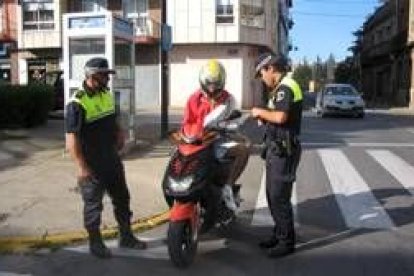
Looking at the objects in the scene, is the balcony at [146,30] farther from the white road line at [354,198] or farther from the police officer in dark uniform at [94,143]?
the police officer in dark uniform at [94,143]

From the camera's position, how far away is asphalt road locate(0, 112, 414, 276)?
23.4ft

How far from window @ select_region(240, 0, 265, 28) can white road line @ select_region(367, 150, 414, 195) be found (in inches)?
1121

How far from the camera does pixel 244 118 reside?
825cm

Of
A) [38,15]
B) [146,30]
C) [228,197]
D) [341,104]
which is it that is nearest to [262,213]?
[228,197]

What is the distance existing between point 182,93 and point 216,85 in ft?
121

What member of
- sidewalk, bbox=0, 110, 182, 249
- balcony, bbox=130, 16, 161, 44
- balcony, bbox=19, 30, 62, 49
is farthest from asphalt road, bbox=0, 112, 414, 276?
balcony, bbox=19, 30, 62, 49

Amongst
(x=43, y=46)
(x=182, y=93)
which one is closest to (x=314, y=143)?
(x=182, y=93)

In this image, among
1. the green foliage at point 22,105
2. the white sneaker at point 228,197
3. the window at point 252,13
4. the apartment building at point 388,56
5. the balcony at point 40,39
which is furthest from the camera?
the apartment building at point 388,56

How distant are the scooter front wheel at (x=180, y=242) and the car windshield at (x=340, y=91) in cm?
2771

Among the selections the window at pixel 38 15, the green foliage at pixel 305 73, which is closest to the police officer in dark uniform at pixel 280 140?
the window at pixel 38 15

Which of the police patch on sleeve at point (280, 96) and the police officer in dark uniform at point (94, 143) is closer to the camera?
the police officer in dark uniform at point (94, 143)

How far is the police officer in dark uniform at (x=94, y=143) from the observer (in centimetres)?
729

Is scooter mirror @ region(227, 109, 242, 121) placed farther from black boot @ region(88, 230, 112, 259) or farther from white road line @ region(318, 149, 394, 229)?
white road line @ region(318, 149, 394, 229)

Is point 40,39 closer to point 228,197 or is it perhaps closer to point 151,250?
point 151,250
